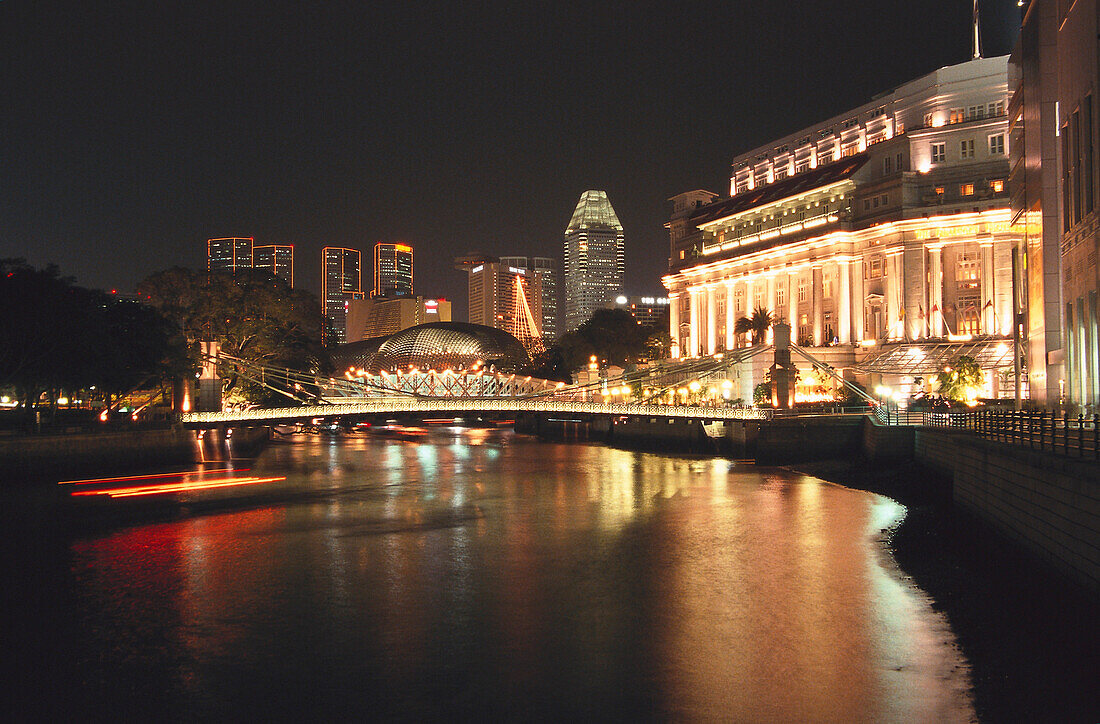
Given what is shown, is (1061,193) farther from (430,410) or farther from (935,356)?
(430,410)

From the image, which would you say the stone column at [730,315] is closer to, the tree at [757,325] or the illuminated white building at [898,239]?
the illuminated white building at [898,239]

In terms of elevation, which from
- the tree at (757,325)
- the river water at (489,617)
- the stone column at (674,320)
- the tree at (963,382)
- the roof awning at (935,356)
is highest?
the stone column at (674,320)

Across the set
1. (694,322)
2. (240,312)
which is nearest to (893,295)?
(694,322)

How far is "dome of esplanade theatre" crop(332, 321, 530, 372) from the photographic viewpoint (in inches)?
6260

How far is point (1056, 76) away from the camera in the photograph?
38.8 metres

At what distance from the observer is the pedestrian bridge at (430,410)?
5881 centimetres

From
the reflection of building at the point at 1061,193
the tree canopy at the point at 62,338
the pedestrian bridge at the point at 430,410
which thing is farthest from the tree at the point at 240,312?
the reflection of building at the point at 1061,193

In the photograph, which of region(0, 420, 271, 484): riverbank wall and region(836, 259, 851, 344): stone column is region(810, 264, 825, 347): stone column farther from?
region(0, 420, 271, 484): riverbank wall

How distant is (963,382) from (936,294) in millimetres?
17718

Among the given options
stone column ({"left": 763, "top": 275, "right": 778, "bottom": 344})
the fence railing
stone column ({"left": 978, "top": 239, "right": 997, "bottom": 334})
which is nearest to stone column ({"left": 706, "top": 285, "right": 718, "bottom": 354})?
stone column ({"left": 763, "top": 275, "right": 778, "bottom": 344})

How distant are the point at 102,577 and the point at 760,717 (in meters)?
18.1

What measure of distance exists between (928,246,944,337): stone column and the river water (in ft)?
138

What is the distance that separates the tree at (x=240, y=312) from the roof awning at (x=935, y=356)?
147ft

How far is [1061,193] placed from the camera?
127 ft
